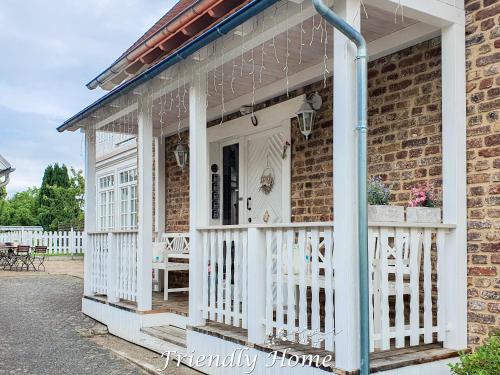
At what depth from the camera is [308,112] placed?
6.54 meters

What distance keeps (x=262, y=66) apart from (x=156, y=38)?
1.90 metres

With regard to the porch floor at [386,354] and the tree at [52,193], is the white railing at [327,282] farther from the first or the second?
the tree at [52,193]

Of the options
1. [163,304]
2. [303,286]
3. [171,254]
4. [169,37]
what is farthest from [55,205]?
[303,286]

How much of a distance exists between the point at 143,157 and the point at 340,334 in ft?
12.8

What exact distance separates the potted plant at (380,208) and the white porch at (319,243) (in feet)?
0.39

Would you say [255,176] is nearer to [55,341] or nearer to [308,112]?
[308,112]

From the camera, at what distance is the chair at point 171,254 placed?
794cm

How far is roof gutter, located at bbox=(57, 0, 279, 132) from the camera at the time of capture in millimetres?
4406

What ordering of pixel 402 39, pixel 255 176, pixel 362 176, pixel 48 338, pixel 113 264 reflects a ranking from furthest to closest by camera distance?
pixel 255 176
pixel 113 264
pixel 48 338
pixel 402 39
pixel 362 176

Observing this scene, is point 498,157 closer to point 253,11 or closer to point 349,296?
point 349,296

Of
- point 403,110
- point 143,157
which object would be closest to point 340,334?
point 403,110

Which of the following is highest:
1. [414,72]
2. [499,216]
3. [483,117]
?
[414,72]

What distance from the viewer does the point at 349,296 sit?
3920 millimetres

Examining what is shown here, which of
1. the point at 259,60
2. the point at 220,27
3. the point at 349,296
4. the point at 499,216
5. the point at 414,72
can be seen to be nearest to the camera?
the point at 349,296
